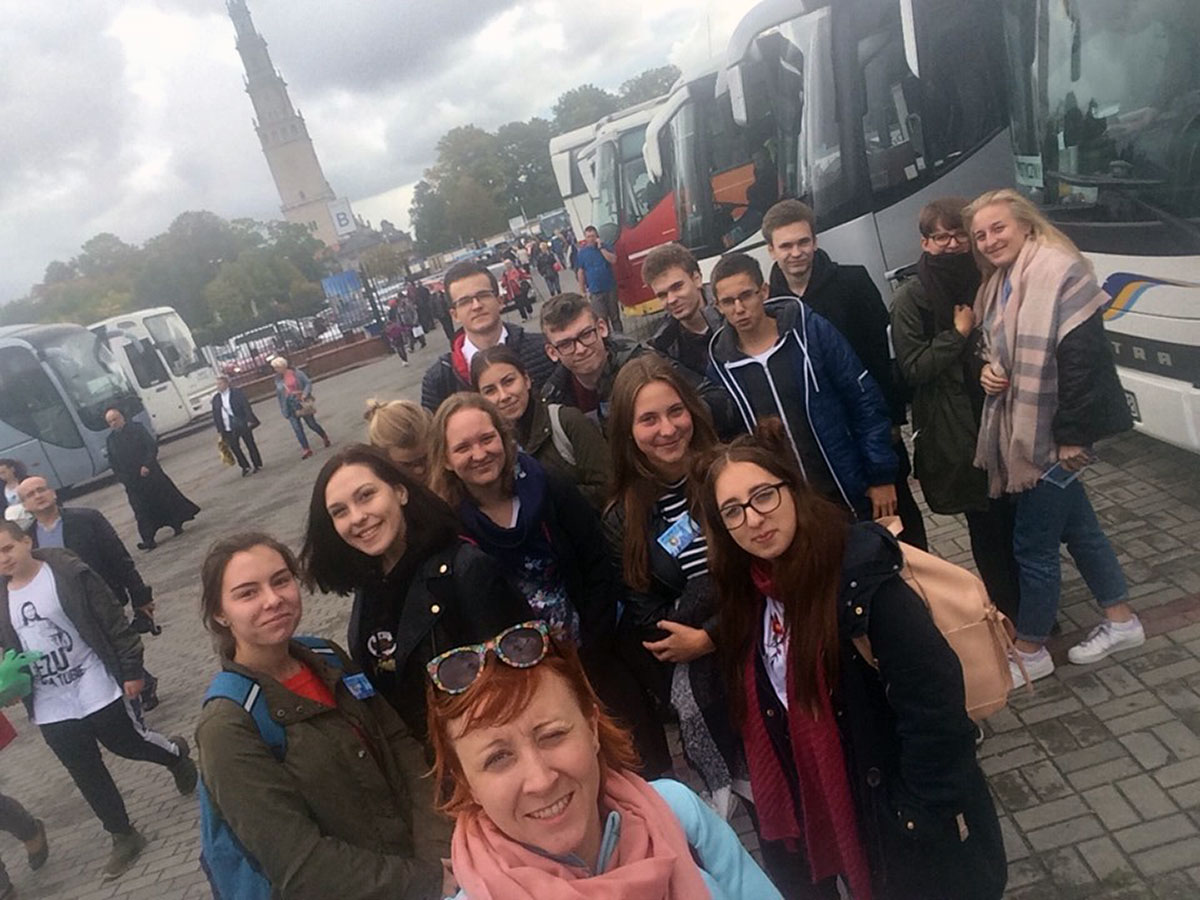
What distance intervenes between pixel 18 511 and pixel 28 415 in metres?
15.8

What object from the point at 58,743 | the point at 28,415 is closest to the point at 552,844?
the point at 58,743

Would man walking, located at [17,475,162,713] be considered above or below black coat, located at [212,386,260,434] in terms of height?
above

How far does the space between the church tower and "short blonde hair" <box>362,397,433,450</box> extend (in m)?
123

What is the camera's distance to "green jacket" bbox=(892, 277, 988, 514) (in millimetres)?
3578

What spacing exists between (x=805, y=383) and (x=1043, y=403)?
0.89 metres

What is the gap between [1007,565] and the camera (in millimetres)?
3779

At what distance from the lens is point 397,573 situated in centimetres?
246

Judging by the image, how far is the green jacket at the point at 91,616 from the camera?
420cm

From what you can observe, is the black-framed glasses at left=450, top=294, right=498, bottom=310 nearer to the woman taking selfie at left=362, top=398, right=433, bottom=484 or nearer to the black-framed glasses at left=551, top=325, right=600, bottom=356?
the black-framed glasses at left=551, top=325, right=600, bottom=356

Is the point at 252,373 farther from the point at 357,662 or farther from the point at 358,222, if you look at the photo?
the point at 358,222

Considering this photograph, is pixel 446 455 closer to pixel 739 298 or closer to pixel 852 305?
pixel 739 298

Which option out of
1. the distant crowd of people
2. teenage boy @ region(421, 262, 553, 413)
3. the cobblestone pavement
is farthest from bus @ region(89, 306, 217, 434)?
the distant crowd of people

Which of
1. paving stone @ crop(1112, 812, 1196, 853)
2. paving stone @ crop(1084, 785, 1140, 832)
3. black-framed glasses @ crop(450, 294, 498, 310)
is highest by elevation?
black-framed glasses @ crop(450, 294, 498, 310)

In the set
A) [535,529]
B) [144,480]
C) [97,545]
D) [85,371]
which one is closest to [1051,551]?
[535,529]
